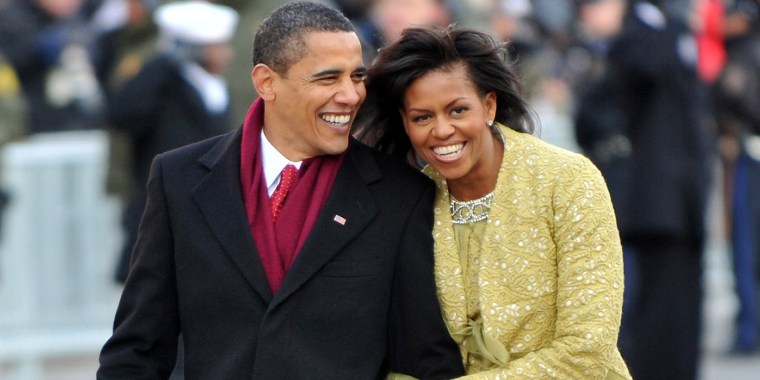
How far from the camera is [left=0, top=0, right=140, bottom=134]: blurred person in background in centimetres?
1237

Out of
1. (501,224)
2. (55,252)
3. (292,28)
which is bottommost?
(55,252)

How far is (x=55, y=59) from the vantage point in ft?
42.1

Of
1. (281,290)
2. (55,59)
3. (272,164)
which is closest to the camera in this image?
(281,290)

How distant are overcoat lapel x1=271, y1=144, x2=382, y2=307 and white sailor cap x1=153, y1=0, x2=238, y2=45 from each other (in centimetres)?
413

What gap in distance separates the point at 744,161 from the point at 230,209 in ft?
22.2

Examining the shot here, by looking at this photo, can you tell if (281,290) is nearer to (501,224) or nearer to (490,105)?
(501,224)

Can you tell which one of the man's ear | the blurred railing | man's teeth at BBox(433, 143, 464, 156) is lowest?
the blurred railing

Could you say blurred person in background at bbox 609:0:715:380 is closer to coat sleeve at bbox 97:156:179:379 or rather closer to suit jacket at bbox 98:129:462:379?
suit jacket at bbox 98:129:462:379

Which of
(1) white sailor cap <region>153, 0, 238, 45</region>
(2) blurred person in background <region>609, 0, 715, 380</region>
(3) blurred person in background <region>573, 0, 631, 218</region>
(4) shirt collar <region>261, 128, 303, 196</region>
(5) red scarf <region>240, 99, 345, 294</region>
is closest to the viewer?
(5) red scarf <region>240, 99, 345, 294</region>

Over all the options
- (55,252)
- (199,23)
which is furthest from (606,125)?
(55,252)

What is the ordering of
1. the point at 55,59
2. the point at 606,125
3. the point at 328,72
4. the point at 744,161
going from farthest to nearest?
the point at 55,59
the point at 744,161
the point at 606,125
the point at 328,72

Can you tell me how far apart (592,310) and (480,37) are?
0.86 meters

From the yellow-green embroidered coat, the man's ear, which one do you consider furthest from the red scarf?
the yellow-green embroidered coat

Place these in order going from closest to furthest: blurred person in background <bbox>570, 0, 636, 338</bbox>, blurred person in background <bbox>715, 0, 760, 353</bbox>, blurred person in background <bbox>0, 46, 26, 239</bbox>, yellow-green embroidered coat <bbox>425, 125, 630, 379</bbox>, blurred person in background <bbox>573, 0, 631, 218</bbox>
Result: yellow-green embroidered coat <bbox>425, 125, 630, 379</bbox>, blurred person in background <bbox>570, 0, 636, 338</bbox>, blurred person in background <bbox>573, 0, 631, 218</bbox>, blurred person in background <bbox>0, 46, 26, 239</bbox>, blurred person in background <bbox>715, 0, 760, 353</bbox>
